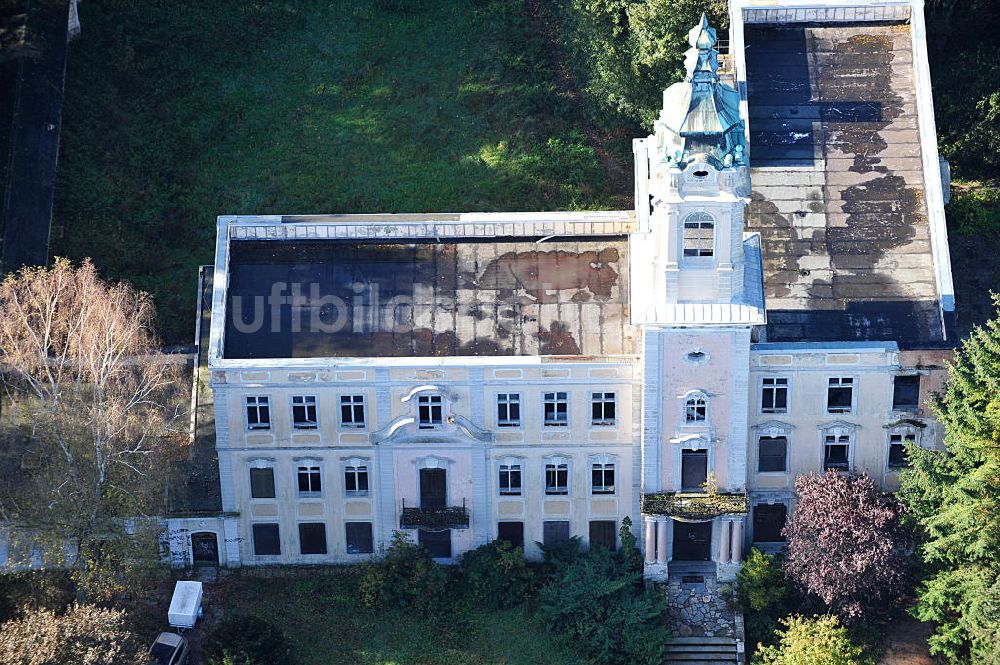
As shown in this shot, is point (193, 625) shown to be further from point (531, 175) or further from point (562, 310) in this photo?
point (531, 175)

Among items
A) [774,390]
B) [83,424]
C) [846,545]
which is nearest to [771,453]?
[774,390]

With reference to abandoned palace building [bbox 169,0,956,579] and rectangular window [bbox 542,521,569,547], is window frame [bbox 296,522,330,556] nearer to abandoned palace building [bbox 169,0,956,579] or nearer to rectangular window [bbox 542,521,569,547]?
abandoned palace building [bbox 169,0,956,579]

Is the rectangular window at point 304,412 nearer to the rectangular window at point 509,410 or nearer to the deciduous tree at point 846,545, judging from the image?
the rectangular window at point 509,410

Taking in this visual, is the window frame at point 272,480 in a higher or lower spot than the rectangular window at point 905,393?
lower

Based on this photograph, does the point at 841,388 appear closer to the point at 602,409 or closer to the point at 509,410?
the point at 602,409

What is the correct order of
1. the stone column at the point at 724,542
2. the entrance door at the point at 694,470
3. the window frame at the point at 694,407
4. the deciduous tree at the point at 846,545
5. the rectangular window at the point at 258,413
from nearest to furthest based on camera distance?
the deciduous tree at the point at 846,545, the window frame at the point at 694,407, the entrance door at the point at 694,470, the rectangular window at the point at 258,413, the stone column at the point at 724,542

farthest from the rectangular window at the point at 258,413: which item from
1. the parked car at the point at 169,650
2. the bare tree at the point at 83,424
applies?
the parked car at the point at 169,650
